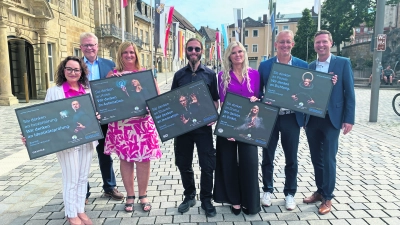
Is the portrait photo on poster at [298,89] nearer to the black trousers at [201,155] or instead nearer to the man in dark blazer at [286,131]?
the man in dark blazer at [286,131]

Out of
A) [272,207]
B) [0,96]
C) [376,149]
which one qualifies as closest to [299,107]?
[272,207]

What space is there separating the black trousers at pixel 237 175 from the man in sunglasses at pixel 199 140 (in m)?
0.12

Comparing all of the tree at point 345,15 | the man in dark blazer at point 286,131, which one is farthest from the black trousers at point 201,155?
the tree at point 345,15

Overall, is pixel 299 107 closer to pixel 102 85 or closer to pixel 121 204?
pixel 102 85

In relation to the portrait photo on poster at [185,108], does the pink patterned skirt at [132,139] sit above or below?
below

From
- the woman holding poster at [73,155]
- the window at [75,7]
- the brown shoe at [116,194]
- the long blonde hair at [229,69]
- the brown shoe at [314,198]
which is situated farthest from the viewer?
the window at [75,7]

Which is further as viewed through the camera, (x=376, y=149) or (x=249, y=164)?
(x=376, y=149)

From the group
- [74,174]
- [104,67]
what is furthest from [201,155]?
[104,67]

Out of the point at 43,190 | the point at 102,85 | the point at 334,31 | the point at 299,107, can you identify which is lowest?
the point at 43,190

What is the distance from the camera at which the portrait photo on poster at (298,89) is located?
348cm

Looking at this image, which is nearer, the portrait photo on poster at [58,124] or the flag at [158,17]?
the portrait photo on poster at [58,124]

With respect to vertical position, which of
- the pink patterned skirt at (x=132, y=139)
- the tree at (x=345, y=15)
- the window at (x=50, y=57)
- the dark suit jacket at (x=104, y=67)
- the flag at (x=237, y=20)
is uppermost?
the tree at (x=345, y=15)

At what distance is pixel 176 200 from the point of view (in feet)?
13.8

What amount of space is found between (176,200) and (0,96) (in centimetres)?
1444
